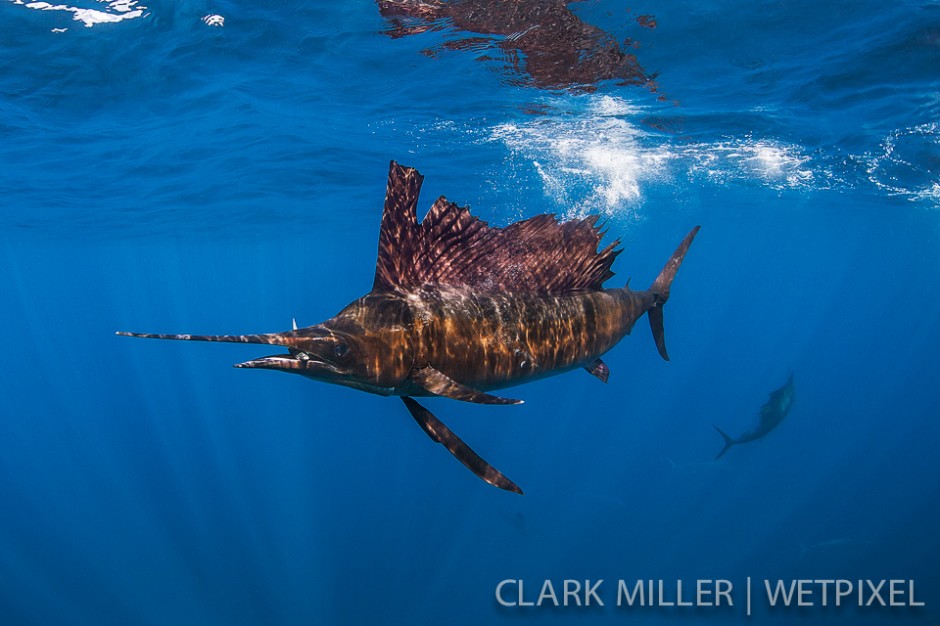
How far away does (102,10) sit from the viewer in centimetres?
768

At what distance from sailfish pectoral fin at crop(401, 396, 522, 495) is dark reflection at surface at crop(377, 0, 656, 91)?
20.7 feet

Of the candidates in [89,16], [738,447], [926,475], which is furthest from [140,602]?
[926,475]

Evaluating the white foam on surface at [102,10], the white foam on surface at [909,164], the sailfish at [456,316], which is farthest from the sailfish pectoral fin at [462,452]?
the white foam on surface at [909,164]

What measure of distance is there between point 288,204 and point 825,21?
67.8 feet

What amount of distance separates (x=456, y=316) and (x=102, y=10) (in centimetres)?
790

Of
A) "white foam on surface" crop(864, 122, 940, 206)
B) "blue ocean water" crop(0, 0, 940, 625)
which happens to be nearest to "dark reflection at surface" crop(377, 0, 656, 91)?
"blue ocean water" crop(0, 0, 940, 625)

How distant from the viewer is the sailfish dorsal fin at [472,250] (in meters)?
3.06

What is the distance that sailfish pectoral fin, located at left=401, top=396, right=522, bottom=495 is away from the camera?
268 centimetres

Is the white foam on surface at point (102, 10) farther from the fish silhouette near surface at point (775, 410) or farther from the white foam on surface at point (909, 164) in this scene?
the white foam on surface at point (909, 164)

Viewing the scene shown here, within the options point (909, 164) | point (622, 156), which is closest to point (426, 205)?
point (622, 156)

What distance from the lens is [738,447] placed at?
25.5 m

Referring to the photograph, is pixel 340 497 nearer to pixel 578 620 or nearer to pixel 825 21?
pixel 578 620

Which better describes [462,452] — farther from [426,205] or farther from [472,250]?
[426,205]

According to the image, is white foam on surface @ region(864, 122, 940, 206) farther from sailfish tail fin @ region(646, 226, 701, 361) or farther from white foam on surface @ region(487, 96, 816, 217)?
sailfish tail fin @ region(646, 226, 701, 361)
